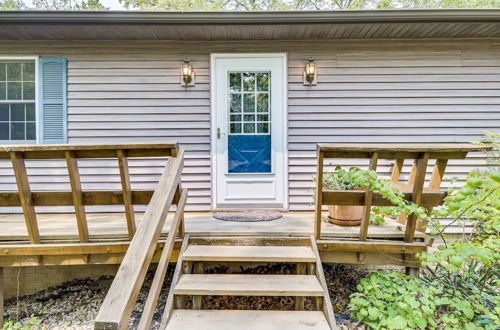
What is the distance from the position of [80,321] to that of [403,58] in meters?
4.71

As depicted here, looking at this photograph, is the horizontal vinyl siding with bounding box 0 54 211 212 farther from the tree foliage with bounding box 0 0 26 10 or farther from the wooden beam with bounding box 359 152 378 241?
the tree foliage with bounding box 0 0 26 10

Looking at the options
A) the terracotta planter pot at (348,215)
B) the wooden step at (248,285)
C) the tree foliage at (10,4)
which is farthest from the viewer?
the tree foliage at (10,4)

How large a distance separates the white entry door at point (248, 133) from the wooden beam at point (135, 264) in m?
1.78

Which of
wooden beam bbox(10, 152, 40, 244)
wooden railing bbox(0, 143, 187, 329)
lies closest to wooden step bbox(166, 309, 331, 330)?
wooden railing bbox(0, 143, 187, 329)

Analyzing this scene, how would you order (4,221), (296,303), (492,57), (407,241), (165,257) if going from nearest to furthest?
(165,257) < (296,303) < (407,241) < (4,221) < (492,57)

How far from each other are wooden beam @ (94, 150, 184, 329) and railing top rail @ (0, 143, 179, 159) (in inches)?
5.7

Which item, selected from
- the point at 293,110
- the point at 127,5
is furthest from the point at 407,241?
the point at 127,5

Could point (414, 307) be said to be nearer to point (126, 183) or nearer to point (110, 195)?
point (126, 183)

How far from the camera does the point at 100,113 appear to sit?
383cm

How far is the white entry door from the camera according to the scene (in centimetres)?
381

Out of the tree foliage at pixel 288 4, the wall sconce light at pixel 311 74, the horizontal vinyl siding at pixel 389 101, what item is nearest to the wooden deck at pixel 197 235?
the horizontal vinyl siding at pixel 389 101

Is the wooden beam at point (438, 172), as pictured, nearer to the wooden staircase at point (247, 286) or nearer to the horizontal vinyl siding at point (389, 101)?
the wooden staircase at point (247, 286)

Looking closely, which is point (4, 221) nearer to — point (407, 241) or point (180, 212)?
point (180, 212)

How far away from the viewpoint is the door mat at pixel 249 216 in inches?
125
